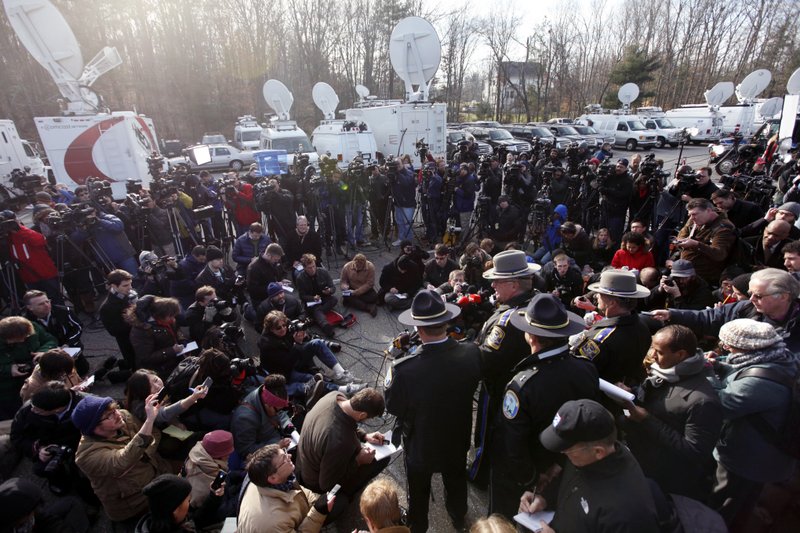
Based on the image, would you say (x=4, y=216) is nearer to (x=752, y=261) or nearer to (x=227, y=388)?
(x=227, y=388)

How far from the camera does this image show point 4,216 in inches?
217

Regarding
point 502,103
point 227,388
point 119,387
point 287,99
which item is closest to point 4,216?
point 119,387

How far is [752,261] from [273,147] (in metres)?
16.2

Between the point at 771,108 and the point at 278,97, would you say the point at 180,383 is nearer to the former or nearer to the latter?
the point at 278,97

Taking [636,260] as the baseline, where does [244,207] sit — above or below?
above

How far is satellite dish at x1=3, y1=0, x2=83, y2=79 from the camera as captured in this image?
10094 mm

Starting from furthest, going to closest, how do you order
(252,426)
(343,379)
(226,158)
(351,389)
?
(226,158)
(343,379)
(351,389)
(252,426)

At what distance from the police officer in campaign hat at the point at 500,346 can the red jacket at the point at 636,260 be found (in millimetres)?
3008

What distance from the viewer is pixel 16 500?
A: 2225mm

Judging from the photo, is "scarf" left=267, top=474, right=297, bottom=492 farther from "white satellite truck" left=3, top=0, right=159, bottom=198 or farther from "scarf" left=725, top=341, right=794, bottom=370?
"white satellite truck" left=3, top=0, right=159, bottom=198

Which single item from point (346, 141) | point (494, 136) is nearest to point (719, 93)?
point (494, 136)

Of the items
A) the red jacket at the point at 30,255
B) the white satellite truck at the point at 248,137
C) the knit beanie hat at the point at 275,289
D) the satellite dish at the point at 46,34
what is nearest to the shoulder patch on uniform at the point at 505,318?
the knit beanie hat at the point at 275,289

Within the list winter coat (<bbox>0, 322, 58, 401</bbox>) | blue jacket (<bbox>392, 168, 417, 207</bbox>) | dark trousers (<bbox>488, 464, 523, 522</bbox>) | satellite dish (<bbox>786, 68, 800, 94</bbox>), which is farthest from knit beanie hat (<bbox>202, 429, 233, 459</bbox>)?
satellite dish (<bbox>786, 68, 800, 94</bbox>)

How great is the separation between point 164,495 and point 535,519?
2.10 metres
